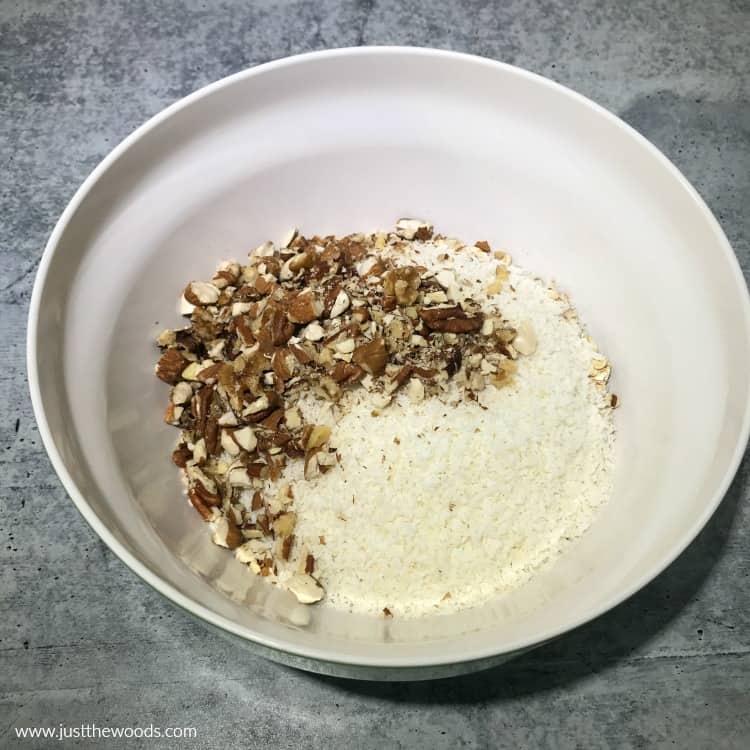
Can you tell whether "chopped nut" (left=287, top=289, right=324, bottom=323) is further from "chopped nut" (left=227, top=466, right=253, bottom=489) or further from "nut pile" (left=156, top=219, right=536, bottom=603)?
"chopped nut" (left=227, top=466, right=253, bottom=489)

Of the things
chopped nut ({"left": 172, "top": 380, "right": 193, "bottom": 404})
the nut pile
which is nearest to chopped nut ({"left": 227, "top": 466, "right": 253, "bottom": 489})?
the nut pile

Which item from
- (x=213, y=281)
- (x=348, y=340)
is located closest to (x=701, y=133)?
(x=348, y=340)

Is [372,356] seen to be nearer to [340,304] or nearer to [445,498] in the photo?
[340,304]

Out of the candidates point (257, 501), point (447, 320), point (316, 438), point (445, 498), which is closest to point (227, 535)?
point (257, 501)

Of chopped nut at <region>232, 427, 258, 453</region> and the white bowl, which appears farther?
chopped nut at <region>232, 427, 258, 453</region>

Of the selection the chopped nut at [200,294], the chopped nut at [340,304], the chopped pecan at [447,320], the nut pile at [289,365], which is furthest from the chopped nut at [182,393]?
the chopped pecan at [447,320]
